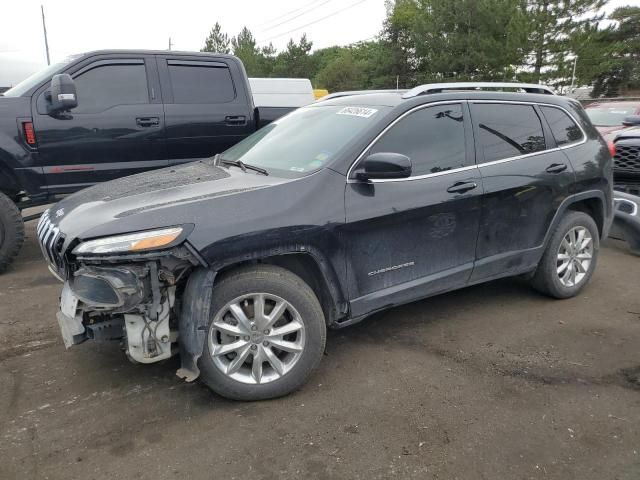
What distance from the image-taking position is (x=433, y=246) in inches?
138

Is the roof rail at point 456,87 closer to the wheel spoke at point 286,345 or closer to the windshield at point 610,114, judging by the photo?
the wheel spoke at point 286,345

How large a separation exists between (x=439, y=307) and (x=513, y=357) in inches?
36.5

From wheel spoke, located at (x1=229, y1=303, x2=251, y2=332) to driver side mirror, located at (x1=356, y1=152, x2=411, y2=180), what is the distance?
108 centimetres

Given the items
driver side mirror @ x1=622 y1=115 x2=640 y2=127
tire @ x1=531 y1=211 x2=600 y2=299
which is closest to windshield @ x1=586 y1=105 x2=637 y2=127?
driver side mirror @ x1=622 y1=115 x2=640 y2=127

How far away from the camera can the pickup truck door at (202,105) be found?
5809mm

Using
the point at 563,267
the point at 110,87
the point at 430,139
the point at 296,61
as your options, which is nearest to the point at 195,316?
the point at 430,139

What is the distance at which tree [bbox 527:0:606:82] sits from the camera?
107ft

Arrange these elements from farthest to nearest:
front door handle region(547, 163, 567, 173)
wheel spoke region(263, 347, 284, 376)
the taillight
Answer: the taillight < front door handle region(547, 163, 567, 173) < wheel spoke region(263, 347, 284, 376)

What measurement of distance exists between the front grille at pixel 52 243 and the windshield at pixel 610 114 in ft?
30.1

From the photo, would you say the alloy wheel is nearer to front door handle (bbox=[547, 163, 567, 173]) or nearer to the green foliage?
front door handle (bbox=[547, 163, 567, 173])

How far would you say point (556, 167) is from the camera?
4.14 metres

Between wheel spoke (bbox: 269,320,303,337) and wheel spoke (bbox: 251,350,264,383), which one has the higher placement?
wheel spoke (bbox: 269,320,303,337)

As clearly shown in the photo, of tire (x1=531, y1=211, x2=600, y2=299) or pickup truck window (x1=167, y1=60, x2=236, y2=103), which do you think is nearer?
tire (x1=531, y1=211, x2=600, y2=299)

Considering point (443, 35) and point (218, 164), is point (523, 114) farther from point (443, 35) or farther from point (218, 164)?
point (443, 35)
